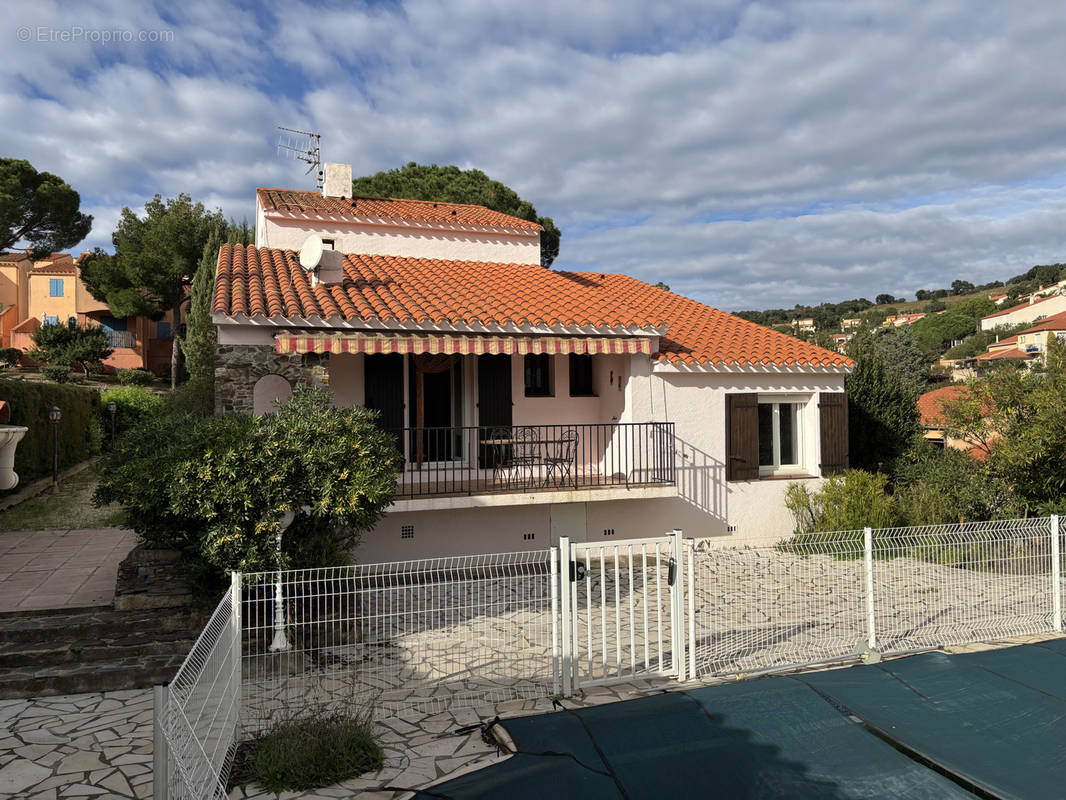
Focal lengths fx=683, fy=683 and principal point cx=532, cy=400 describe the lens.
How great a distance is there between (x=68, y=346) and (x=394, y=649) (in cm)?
4945

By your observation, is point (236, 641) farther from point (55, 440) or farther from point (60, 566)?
point (55, 440)

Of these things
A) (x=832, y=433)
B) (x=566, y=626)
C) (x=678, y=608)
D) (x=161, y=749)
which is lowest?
(x=566, y=626)

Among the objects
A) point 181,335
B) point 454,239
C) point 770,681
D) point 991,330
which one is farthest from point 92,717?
point 991,330

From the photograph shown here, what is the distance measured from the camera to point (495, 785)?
586 cm

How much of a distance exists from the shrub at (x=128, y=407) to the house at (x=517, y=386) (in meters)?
23.2

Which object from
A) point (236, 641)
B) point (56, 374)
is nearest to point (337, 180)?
point (236, 641)

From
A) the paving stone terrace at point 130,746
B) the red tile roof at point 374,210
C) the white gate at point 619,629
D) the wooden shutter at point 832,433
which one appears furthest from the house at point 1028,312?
the paving stone terrace at point 130,746

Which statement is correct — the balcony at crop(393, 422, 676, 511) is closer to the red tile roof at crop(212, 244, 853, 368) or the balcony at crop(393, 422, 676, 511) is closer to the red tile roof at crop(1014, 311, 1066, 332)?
the red tile roof at crop(212, 244, 853, 368)

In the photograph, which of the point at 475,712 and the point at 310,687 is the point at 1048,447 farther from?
the point at 310,687

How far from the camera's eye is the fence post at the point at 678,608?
934 centimetres

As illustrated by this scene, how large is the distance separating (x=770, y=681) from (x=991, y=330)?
135 metres

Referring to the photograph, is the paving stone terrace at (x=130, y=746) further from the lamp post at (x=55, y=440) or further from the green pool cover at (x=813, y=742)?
the lamp post at (x=55, y=440)

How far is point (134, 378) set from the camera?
163 feet

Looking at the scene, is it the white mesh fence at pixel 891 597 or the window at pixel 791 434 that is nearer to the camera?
the white mesh fence at pixel 891 597
